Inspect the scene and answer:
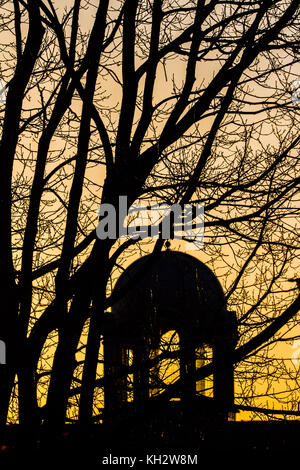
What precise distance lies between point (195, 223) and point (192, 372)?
1.80m

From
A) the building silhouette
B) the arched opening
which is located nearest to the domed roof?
the building silhouette

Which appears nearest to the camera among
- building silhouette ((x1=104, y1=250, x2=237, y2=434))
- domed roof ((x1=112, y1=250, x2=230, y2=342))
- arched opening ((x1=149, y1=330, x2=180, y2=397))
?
building silhouette ((x1=104, y1=250, x2=237, y2=434))

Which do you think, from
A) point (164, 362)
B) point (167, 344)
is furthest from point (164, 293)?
point (167, 344)

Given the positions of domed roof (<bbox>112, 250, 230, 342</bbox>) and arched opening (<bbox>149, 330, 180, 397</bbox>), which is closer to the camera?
arched opening (<bbox>149, 330, 180, 397</bbox>)

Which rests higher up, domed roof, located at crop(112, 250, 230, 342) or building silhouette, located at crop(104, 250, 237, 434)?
domed roof, located at crop(112, 250, 230, 342)

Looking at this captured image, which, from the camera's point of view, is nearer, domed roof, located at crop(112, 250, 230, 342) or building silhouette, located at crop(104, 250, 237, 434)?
building silhouette, located at crop(104, 250, 237, 434)

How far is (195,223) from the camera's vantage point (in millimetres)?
7855

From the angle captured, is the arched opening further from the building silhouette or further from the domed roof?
the domed roof

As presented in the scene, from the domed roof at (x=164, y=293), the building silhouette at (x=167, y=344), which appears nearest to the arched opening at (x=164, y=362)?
the building silhouette at (x=167, y=344)

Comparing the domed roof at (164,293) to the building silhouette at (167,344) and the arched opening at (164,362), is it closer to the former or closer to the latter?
the building silhouette at (167,344)

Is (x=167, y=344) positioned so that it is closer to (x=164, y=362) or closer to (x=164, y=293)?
(x=164, y=362)

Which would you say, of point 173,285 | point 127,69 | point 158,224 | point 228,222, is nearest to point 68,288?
point 158,224

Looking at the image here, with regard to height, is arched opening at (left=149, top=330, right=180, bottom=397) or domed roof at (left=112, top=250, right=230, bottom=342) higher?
domed roof at (left=112, top=250, right=230, bottom=342)

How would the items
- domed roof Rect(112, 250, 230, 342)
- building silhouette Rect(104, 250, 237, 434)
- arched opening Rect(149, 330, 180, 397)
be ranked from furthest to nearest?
domed roof Rect(112, 250, 230, 342) → arched opening Rect(149, 330, 180, 397) → building silhouette Rect(104, 250, 237, 434)
